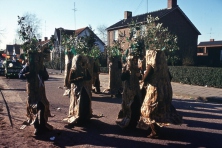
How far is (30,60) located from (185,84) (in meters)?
13.5

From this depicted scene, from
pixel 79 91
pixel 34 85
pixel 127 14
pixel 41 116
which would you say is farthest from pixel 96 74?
pixel 127 14

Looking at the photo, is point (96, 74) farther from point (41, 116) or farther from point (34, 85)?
point (41, 116)

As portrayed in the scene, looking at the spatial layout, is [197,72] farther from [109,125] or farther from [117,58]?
[109,125]

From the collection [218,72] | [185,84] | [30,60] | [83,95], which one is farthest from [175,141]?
[185,84]

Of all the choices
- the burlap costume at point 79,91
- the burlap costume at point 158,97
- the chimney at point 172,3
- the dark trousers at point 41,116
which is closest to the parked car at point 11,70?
the burlap costume at point 79,91

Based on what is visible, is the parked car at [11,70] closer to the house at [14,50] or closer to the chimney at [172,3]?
the house at [14,50]

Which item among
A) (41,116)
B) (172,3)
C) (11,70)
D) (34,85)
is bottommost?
(41,116)

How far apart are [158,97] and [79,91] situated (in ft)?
7.81

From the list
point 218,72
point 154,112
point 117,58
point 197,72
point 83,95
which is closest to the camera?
point 154,112

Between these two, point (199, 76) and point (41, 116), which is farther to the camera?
point (199, 76)

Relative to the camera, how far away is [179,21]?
31734mm

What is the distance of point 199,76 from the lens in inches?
653

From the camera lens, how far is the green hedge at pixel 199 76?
15406 millimetres

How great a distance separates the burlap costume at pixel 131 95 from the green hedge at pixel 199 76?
10360 millimetres
